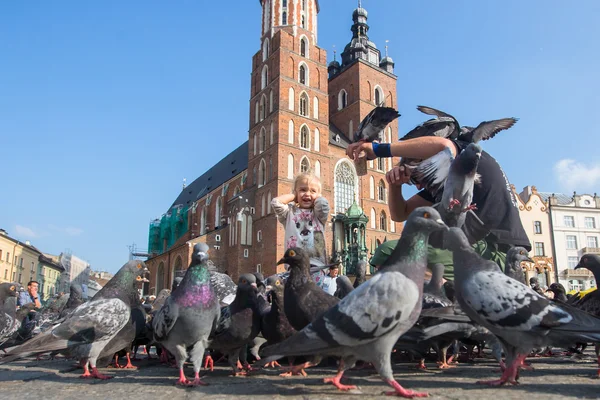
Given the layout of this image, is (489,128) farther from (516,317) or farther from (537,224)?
(537,224)

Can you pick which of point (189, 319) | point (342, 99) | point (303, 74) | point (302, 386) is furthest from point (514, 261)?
point (342, 99)

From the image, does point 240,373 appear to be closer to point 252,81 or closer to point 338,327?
point 338,327

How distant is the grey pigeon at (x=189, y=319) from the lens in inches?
129

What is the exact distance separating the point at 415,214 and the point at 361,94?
139 ft

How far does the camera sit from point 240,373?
3.64 m

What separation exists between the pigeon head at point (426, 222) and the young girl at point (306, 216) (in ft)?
8.52

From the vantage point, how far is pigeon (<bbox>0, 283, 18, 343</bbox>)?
6.01 m

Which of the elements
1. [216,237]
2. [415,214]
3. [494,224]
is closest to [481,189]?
[494,224]

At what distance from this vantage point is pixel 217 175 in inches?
2158

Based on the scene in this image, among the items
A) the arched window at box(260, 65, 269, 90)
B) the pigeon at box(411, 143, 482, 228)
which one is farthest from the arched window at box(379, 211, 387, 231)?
the pigeon at box(411, 143, 482, 228)

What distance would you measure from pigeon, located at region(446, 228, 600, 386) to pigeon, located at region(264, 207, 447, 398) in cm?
44

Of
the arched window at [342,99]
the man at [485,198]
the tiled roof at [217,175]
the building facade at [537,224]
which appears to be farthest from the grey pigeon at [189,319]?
the arched window at [342,99]

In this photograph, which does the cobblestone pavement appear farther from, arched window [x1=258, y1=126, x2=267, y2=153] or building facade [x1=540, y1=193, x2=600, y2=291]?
building facade [x1=540, y1=193, x2=600, y2=291]

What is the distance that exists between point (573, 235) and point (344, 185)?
21192mm
